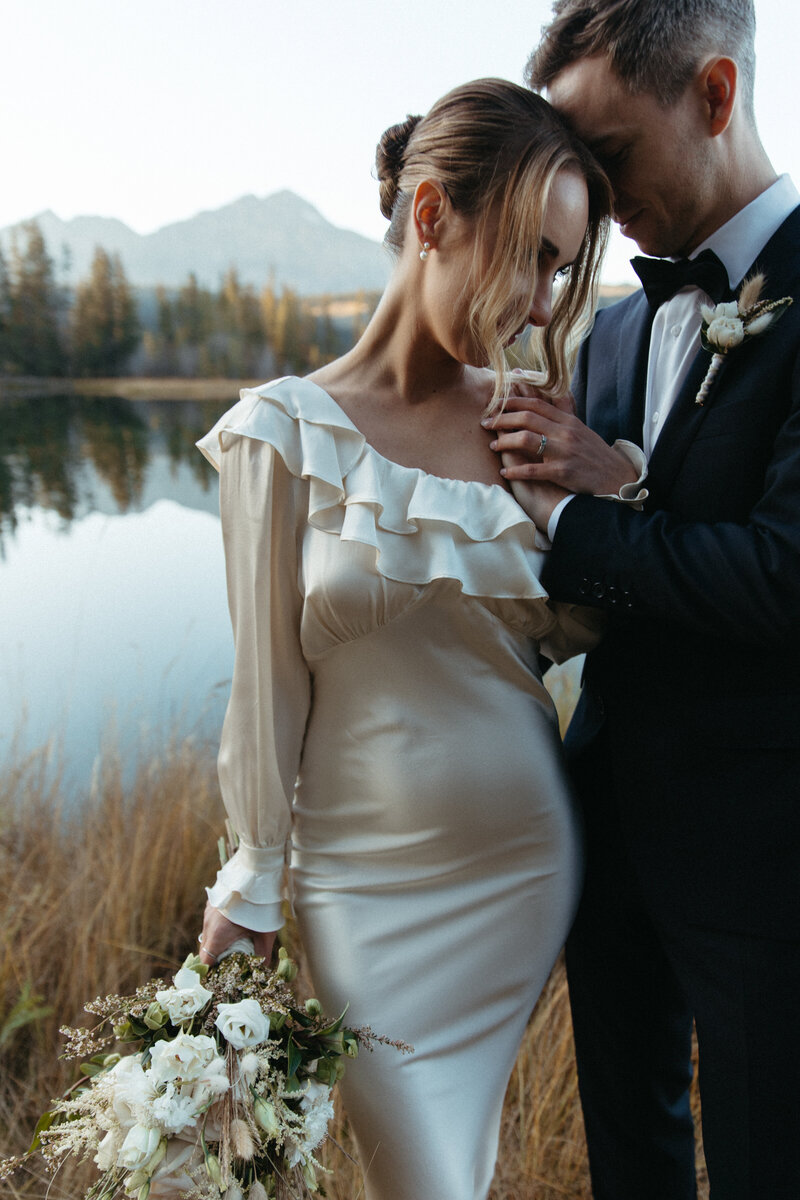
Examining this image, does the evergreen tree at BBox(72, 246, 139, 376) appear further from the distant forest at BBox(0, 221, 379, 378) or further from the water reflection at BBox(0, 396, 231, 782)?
the water reflection at BBox(0, 396, 231, 782)

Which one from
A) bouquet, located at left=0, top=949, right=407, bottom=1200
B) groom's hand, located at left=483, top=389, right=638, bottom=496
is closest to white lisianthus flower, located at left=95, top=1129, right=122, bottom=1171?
bouquet, located at left=0, top=949, right=407, bottom=1200

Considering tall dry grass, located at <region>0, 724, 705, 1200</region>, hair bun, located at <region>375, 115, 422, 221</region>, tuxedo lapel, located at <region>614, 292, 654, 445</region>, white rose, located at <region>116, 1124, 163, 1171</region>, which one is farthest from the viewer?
tall dry grass, located at <region>0, 724, 705, 1200</region>

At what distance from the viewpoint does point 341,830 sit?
1335 millimetres

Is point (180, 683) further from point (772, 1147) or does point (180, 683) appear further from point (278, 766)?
point (772, 1147)

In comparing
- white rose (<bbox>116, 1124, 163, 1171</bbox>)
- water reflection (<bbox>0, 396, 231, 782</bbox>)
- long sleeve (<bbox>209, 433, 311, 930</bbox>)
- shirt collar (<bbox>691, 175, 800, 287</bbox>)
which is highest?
shirt collar (<bbox>691, 175, 800, 287</bbox>)

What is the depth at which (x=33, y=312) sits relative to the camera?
11.0 ft

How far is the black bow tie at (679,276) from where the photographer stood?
4.27 feet

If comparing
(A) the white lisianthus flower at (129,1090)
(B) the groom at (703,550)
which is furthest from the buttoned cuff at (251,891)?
(B) the groom at (703,550)

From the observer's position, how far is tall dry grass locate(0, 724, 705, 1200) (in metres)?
1.90

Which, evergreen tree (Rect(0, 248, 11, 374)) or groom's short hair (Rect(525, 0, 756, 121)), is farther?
evergreen tree (Rect(0, 248, 11, 374))

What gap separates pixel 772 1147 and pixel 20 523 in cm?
335

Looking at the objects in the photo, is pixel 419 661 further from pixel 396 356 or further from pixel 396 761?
pixel 396 356

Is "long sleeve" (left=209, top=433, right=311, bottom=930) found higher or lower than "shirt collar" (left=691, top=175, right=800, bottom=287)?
lower

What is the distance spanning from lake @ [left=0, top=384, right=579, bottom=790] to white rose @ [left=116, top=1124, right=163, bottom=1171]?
2227 mm
